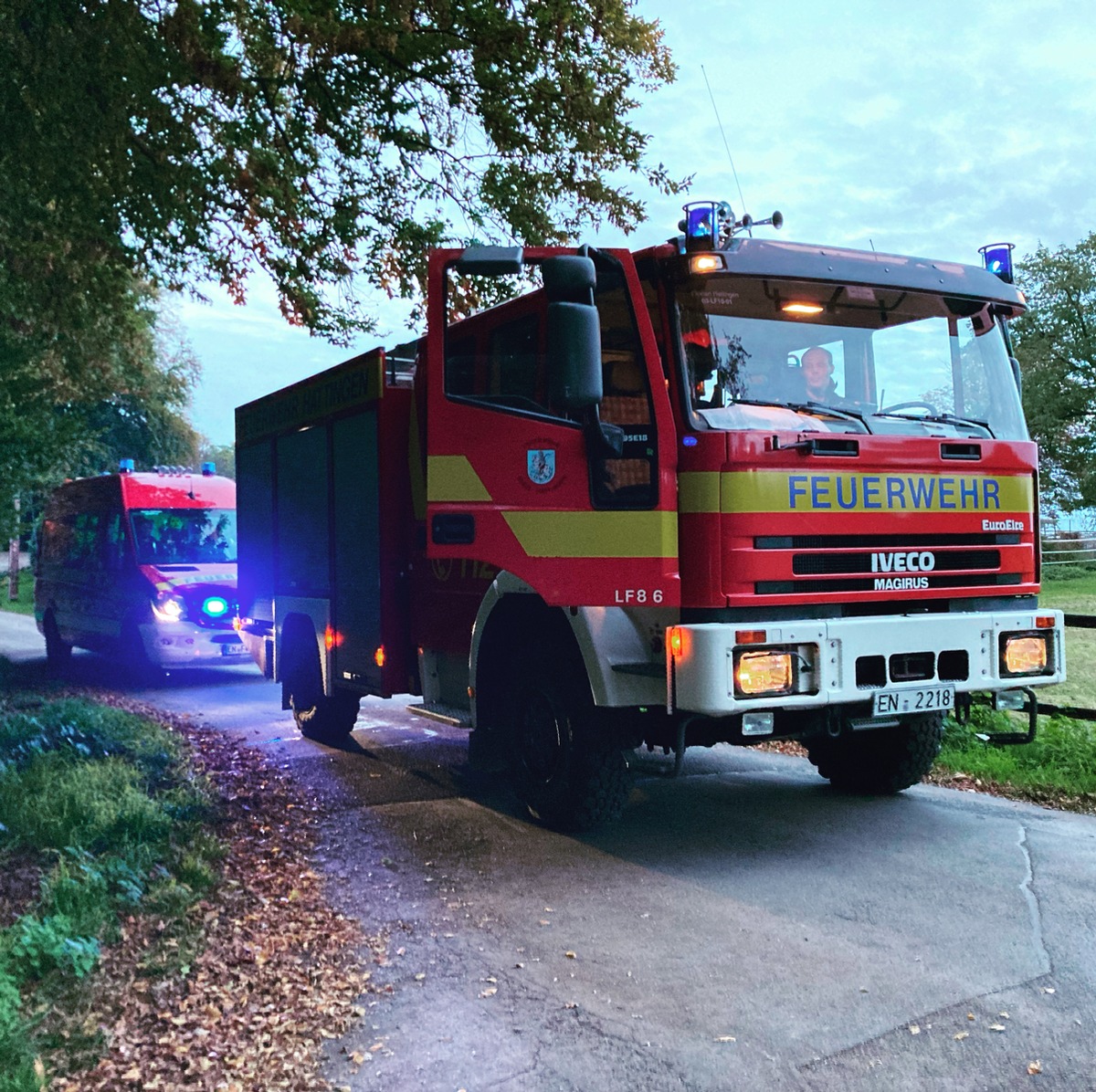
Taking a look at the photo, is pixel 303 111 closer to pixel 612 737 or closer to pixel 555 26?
pixel 555 26

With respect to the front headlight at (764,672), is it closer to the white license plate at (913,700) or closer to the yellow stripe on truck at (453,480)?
the white license plate at (913,700)

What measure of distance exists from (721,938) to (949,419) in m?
2.98

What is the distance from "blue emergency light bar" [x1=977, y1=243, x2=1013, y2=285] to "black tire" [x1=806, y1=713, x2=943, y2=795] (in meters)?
2.55

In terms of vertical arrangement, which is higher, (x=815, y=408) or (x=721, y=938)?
(x=815, y=408)

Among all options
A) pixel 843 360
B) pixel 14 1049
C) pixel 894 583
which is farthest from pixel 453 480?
pixel 14 1049

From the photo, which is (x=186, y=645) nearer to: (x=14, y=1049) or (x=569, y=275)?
(x=569, y=275)

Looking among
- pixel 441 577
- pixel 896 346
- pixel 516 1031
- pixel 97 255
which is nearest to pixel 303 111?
pixel 97 255

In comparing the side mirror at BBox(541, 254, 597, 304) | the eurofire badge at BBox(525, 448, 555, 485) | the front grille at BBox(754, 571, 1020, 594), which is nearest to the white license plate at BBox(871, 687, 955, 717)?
the front grille at BBox(754, 571, 1020, 594)

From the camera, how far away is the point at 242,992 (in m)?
4.23

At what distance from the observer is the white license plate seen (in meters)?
5.61

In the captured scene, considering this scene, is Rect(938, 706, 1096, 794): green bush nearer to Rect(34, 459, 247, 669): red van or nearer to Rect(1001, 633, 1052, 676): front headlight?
Rect(1001, 633, 1052, 676): front headlight

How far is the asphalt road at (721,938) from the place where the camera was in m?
3.66

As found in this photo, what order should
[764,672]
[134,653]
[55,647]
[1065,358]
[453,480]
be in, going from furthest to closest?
[1065,358]
[55,647]
[134,653]
[453,480]
[764,672]

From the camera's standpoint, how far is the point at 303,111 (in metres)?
10.3
